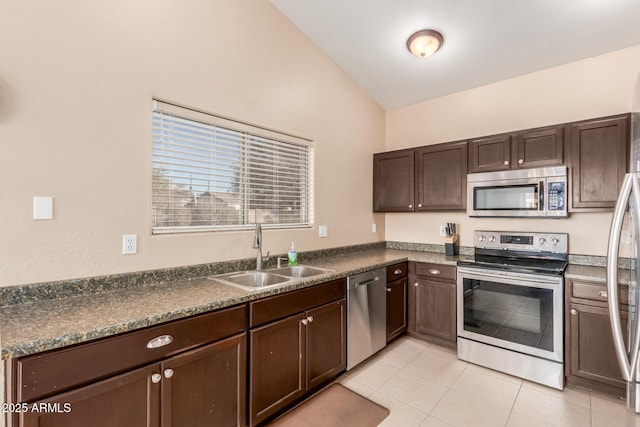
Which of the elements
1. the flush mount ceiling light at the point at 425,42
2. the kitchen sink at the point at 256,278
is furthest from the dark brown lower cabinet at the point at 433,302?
the flush mount ceiling light at the point at 425,42

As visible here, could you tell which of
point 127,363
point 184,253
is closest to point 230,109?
point 184,253

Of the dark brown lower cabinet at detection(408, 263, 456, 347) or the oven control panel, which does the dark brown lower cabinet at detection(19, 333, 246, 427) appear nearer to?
the dark brown lower cabinet at detection(408, 263, 456, 347)

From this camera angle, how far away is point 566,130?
264 centimetres

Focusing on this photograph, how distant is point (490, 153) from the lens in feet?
9.95

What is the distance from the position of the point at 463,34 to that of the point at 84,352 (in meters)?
3.33

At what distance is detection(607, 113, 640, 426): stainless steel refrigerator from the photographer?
1.39m

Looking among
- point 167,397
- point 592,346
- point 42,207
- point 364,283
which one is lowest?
point 592,346

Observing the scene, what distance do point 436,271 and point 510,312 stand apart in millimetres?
694

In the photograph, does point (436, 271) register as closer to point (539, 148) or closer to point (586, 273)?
point (586, 273)

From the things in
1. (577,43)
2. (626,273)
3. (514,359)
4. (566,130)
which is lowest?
(514,359)

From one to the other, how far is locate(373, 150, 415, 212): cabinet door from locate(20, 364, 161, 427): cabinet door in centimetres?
295

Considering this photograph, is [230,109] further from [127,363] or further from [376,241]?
[376,241]

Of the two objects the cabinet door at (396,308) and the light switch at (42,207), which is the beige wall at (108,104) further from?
the cabinet door at (396,308)

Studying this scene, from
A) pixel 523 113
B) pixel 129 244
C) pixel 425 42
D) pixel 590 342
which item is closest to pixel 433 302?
pixel 590 342
